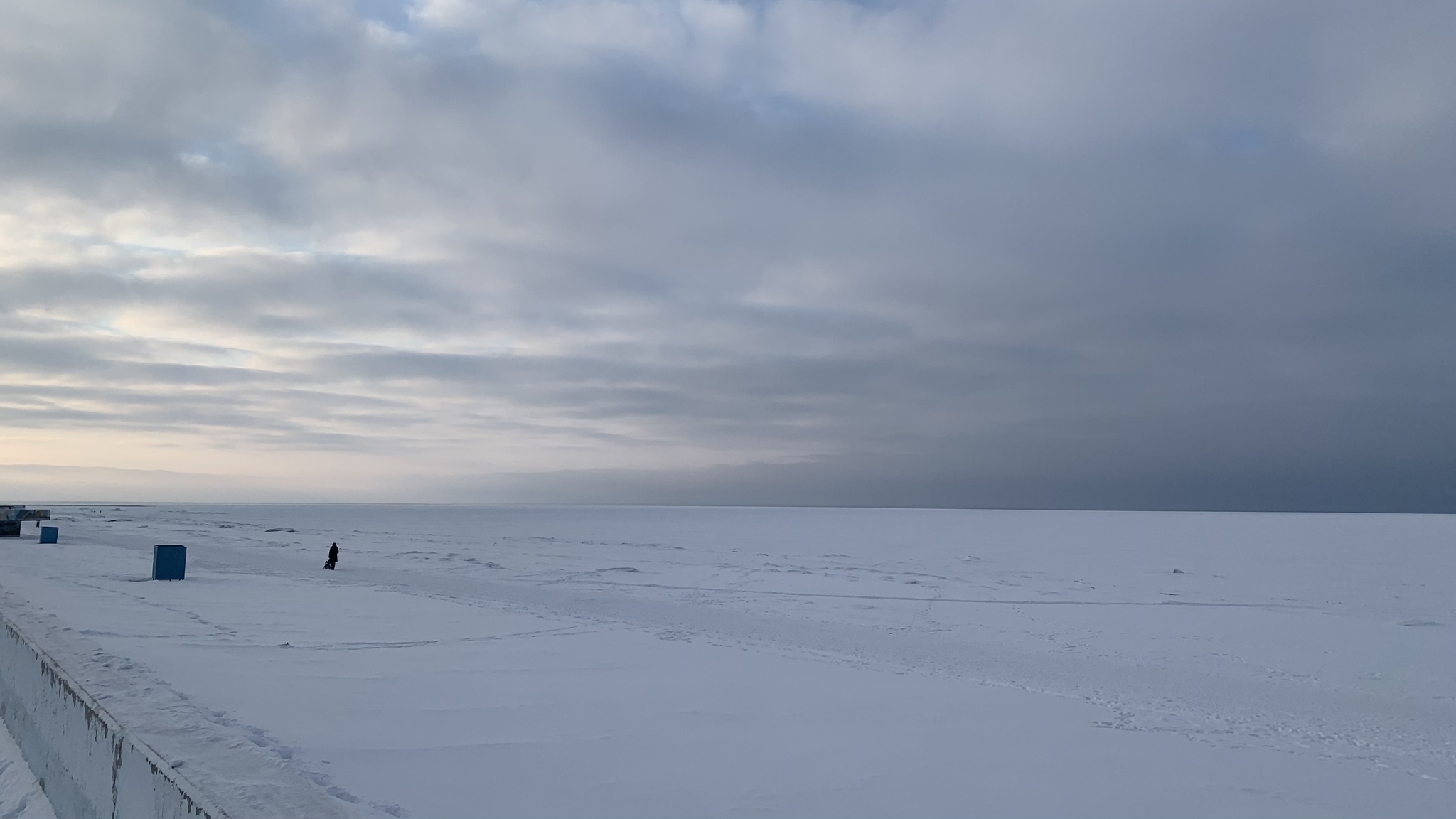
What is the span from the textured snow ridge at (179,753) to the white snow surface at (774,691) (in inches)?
1.4

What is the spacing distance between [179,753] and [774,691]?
5.48 m

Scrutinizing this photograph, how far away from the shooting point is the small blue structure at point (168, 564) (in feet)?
57.4

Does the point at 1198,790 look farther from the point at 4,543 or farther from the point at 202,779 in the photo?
the point at 4,543

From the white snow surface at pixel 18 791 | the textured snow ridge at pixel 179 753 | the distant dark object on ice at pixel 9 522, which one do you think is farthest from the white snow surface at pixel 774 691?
the distant dark object on ice at pixel 9 522

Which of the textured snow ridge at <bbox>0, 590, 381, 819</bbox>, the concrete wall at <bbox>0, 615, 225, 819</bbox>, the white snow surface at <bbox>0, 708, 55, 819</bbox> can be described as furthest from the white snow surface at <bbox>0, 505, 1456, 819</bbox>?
the white snow surface at <bbox>0, 708, 55, 819</bbox>

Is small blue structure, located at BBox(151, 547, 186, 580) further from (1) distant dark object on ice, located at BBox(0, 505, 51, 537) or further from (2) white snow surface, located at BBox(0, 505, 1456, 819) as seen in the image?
(1) distant dark object on ice, located at BBox(0, 505, 51, 537)

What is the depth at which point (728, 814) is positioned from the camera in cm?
518

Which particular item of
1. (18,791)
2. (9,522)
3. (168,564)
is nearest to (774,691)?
(18,791)

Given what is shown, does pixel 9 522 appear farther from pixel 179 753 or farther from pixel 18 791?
pixel 179 753

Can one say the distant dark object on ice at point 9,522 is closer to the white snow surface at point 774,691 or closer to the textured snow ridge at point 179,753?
the white snow surface at point 774,691

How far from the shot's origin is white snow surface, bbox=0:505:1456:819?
5605mm

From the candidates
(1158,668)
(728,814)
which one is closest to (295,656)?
(728,814)

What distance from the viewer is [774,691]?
872 centimetres

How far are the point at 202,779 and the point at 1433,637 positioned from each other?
1697 cm
